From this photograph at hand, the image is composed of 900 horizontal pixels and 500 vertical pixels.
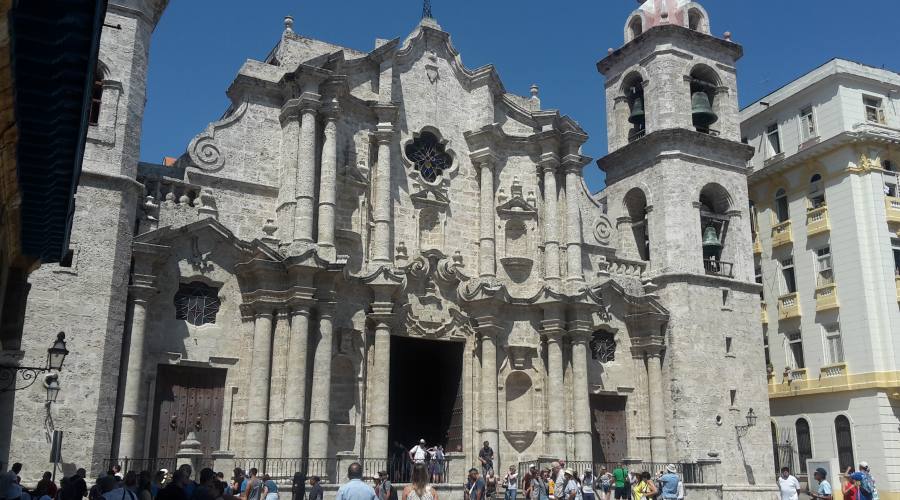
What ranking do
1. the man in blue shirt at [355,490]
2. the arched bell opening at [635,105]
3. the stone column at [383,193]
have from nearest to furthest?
the man in blue shirt at [355,490] < the stone column at [383,193] < the arched bell opening at [635,105]

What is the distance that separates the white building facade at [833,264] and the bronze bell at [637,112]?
21.5 feet

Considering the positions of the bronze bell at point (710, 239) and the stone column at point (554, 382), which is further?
the bronze bell at point (710, 239)

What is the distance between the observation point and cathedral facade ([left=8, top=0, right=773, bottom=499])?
1895 centimetres

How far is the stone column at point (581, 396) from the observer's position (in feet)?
76.7

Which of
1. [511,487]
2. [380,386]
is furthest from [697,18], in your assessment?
[511,487]

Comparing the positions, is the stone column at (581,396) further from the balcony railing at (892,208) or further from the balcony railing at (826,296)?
the balcony railing at (892,208)

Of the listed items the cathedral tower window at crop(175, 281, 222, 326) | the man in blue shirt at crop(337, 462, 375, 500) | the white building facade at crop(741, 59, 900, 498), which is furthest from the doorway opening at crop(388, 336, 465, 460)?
the man in blue shirt at crop(337, 462, 375, 500)

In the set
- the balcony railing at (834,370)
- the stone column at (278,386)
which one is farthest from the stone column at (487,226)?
the balcony railing at (834,370)

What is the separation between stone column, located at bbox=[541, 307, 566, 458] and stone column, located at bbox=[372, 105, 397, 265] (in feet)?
15.6

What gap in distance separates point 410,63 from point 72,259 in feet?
38.3

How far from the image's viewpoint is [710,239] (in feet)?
89.8

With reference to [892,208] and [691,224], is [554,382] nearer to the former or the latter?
[691,224]

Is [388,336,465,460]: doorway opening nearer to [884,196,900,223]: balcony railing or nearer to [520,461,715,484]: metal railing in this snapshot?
[520,461,715,484]: metal railing

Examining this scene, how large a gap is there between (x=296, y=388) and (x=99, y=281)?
497 centimetres
